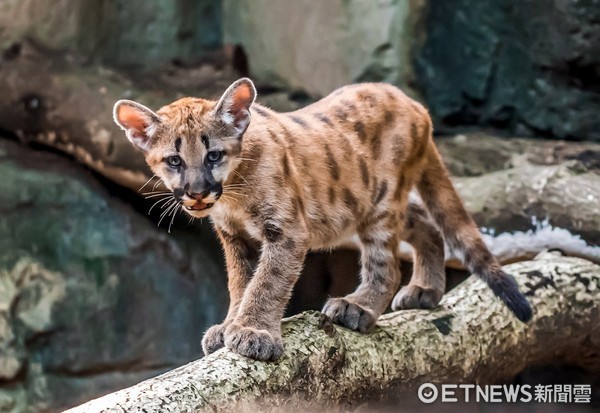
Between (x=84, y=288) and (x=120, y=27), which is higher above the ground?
(x=120, y=27)

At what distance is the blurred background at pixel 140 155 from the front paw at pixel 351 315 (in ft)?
5.24

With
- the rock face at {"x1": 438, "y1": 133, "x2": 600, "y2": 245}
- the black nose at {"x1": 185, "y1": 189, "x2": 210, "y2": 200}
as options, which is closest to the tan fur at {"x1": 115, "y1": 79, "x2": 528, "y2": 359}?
the black nose at {"x1": 185, "y1": 189, "x2": 210, "y2": 200}

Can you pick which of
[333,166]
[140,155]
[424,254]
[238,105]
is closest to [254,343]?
[238,105]

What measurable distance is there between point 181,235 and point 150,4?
180 cm

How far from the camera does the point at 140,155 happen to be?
6.37 meters

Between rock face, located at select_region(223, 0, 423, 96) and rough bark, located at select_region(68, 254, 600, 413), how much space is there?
1990 mm

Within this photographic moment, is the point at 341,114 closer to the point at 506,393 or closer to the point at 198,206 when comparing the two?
the point at 198,206

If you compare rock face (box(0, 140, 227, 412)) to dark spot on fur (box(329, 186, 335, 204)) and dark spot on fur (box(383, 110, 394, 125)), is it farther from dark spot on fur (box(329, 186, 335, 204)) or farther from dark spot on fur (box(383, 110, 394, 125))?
dark spot on fur (box(329, 186, 335, 204))

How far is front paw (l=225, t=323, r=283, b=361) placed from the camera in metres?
3.69

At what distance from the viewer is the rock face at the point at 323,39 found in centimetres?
673

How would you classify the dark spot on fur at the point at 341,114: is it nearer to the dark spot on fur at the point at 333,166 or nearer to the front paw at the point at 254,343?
the dark spot on fur at the point at 333,166

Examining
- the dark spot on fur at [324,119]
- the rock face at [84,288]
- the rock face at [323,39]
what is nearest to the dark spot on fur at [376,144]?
the dark spot on fur at [324,119]

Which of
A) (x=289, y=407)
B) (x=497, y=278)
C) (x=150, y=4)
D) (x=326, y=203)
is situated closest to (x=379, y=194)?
(x=326, y=203)

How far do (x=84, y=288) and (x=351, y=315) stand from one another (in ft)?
8.80
